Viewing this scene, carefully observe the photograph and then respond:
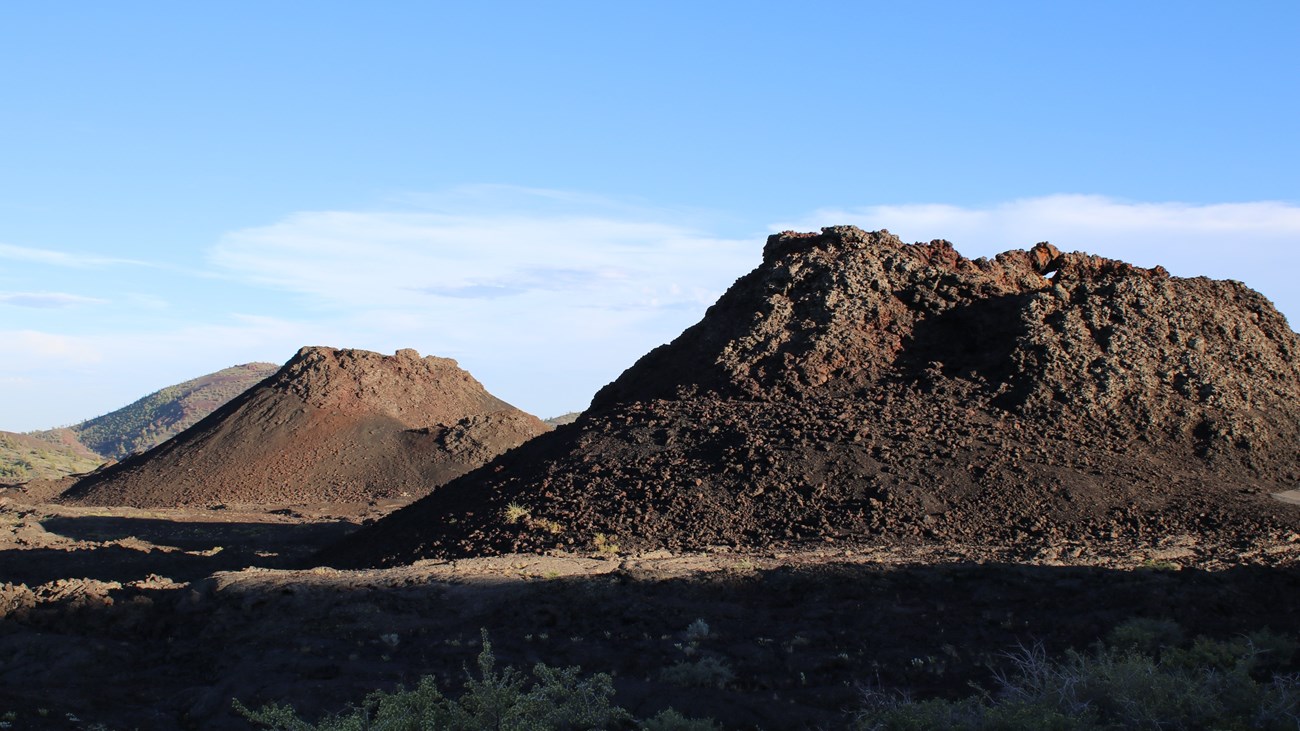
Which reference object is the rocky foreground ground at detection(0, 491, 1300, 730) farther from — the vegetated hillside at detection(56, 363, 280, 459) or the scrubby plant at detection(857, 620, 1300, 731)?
the vegetated hillside at detection(56, 363, 280, 459)

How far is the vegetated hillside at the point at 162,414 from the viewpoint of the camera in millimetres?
106625

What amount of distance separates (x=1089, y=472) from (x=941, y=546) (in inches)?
143

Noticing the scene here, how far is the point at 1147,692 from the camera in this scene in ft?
26.0

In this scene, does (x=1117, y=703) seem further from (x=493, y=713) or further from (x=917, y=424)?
(x=917, y=424)

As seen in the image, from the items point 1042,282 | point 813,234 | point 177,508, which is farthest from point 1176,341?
point 177,508

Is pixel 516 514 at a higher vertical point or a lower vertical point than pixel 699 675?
higher

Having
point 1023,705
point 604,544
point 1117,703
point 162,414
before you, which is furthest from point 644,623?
point 162,414

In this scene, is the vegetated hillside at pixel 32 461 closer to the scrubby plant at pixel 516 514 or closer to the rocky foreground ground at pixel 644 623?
the scrubby plant at pixel 516 514

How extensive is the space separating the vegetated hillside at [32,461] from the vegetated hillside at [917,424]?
44405 millimetres

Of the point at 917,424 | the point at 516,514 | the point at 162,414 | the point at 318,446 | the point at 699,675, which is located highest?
the point at 162,414

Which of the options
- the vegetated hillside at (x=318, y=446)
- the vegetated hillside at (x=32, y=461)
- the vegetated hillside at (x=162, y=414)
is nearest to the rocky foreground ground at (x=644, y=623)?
the vegetated hillside at (x=318, y=446)

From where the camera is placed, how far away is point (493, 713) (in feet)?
Answer: 27.5

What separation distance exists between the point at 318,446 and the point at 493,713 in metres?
35.6

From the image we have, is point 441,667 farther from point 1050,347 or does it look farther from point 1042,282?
point 1042,282
